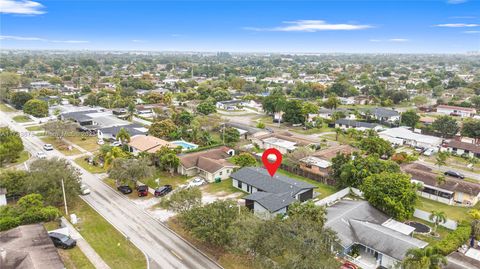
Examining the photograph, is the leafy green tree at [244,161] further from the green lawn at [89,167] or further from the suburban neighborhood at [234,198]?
the green lawn at [89,167]

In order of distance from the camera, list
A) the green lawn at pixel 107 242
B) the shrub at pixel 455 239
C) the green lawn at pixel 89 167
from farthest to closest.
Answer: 1. the green lawn at pixel 89 167
2. the shrub at pixel 455 239
3. the green lawn at pixel 107 242

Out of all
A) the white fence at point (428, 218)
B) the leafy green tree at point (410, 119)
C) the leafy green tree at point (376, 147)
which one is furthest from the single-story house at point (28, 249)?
the leafy green tree at point (410, 119)

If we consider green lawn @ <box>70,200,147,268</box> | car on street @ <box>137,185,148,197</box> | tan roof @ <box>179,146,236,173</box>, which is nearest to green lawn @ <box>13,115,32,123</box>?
tan roof @ <box>179,146,236,173</box>

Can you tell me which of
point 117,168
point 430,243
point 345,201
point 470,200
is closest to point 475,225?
point 430,243

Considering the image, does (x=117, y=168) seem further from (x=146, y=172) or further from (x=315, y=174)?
(x=315, y=174)

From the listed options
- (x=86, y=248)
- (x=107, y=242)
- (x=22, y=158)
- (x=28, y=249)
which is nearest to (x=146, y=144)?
(x=22, y=158)

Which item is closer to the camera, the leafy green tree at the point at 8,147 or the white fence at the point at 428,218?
the white fence at the point at 428,218
